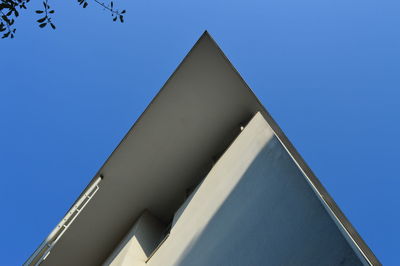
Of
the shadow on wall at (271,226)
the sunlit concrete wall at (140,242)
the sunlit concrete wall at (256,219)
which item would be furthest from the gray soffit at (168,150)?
the shadow on wall at (271,226)

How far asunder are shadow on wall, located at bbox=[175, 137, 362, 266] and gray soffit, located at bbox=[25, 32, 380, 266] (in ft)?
6.90

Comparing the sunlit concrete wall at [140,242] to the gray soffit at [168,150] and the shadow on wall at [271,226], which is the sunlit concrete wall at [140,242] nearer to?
the gray soffit at [168,150]

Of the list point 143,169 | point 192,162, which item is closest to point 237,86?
point 192,162

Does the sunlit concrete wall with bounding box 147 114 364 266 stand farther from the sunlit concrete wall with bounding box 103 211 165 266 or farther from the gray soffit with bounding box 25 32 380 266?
the gray soffit with bounding box 25 32 380 266

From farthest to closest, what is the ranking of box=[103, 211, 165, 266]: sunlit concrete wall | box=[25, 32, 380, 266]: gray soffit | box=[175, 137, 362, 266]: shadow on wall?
box=[25, 32, 380, 266]: gray soffit
box=[103, 211, 165, 266]: sunlit concrete wall
box=[175, 137, 362, 266]: shadow on wall

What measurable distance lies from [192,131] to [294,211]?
487cm

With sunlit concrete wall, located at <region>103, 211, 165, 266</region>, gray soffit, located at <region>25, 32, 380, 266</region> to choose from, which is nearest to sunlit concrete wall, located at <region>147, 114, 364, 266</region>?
sunlit concrete wall, located at <region>103, 211, 165, 266</region>

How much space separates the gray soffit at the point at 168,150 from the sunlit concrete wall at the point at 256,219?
1555mm

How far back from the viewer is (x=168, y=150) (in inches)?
316

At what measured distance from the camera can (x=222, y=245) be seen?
12.8ft

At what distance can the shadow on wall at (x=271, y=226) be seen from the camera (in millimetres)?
2582

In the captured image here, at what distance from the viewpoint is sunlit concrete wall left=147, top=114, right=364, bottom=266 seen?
268 centimetres

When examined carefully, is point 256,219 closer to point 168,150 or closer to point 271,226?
point 271,226

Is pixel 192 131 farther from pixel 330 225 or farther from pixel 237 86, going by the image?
pixel 330 225
